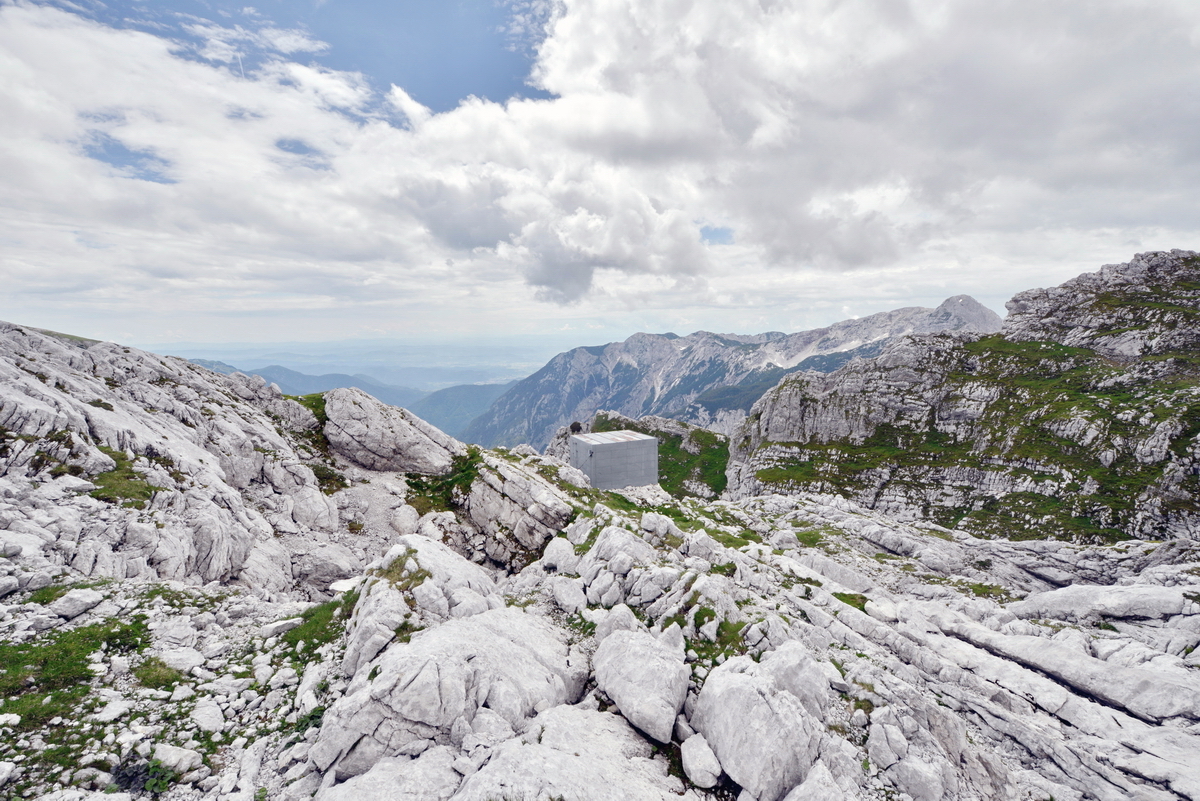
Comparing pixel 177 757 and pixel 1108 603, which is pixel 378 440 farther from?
pixel 1108 603

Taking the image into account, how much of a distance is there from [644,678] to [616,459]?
5384 cm

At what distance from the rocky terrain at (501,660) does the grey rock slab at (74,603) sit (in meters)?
0.07

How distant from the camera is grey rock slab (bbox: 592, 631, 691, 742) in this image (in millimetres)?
14078

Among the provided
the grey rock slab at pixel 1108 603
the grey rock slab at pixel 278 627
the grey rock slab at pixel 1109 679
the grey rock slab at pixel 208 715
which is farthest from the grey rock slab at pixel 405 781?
the grey rock slab at pixel 1108 603

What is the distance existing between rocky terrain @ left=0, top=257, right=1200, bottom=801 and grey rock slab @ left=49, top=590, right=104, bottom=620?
0.23 ft

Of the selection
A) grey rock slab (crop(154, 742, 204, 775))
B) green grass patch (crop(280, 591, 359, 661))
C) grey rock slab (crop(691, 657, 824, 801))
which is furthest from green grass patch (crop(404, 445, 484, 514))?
grey rock slab (crop(691, 657, 824, 801))

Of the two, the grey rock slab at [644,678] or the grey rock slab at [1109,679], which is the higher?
the grey rock slab at [644,678]

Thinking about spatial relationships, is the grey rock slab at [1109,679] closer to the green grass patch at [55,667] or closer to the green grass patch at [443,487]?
the green grass patch at [55,667]

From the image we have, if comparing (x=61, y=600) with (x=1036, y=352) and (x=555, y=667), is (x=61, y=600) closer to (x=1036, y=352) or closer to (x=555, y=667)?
(x=555, y=667)

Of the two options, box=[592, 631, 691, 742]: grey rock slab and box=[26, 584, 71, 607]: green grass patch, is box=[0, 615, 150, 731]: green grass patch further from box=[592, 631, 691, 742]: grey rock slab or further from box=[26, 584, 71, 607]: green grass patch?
box=[592, 631, 691, 742]: grey rock slab

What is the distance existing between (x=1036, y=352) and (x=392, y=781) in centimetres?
12153

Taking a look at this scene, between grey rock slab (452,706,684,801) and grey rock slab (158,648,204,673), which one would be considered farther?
grey rock slab (158,648,204,673)

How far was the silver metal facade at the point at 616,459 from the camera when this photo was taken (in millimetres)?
67812

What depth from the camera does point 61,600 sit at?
51.6ft
